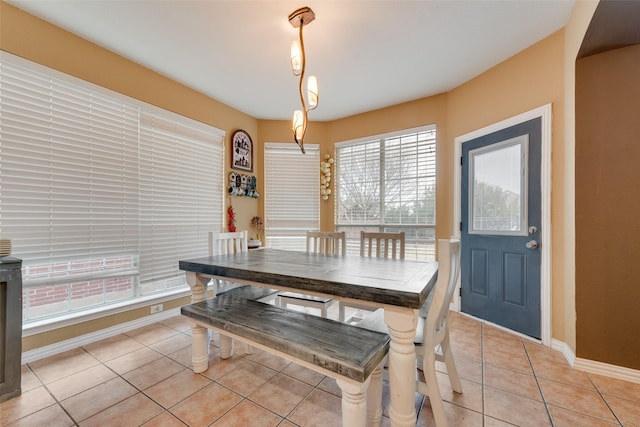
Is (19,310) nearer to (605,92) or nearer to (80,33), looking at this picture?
(80,33)

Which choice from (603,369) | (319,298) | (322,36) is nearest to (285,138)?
(322,36)

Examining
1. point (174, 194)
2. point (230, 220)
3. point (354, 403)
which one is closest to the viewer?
point (354, 403)

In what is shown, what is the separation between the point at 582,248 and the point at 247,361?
2.70 m

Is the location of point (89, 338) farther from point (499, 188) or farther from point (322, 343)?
point (499, 188)

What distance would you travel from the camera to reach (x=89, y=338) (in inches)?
89.8

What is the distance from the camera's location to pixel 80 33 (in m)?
2.20

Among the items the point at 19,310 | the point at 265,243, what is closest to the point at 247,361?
the point at 19,310

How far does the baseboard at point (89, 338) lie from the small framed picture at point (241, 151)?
2.06 metres

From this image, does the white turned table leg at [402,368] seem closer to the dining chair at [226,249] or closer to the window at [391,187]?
the dining chair at [226,249]

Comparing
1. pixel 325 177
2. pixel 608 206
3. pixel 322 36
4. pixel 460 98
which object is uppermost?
pixel 322 36

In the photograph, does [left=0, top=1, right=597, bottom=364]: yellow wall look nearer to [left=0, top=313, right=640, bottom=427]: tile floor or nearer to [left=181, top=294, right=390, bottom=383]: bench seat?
[left=0, top=313, right=640, bottom=427]: tile floor

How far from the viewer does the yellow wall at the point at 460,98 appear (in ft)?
6.50

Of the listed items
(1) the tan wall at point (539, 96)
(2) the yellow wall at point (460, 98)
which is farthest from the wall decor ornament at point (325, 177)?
(1) the tan wall at point (539, 96)

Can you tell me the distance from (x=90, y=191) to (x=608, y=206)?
13.7ft
